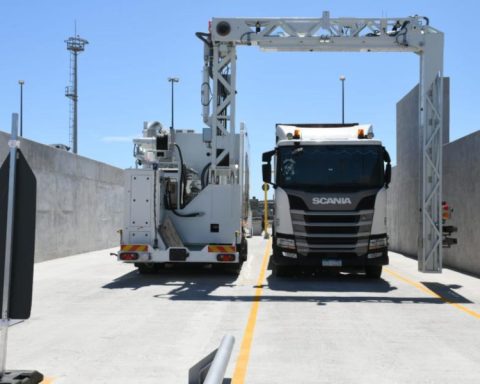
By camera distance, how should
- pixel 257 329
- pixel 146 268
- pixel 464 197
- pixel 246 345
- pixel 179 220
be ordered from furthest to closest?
pixel 464 197
pixel 146 268
pixel 179 220
pixel 257 329
pixel 246 345

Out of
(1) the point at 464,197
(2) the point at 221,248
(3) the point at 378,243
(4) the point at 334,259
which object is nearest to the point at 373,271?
(3) the point at 378,243

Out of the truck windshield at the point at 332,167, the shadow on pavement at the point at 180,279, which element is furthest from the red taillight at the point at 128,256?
the truck windshield at the point at 332,167

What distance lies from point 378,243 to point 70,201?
12625 mm

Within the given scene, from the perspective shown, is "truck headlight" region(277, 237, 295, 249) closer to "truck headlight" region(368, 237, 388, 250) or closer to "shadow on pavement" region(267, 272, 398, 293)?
"shadow on pavement" region(267, 272, 398, 293)

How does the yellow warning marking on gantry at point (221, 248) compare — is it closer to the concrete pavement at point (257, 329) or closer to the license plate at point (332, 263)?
the concrete pavement at point (257, 329)

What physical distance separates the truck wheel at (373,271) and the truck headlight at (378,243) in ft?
3.24

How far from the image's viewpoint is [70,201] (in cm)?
2225

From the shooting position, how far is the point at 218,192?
14.7 meters

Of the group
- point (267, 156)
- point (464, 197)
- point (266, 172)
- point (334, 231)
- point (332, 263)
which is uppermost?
point (267, 156)

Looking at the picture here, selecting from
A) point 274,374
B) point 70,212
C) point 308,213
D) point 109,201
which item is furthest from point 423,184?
point 109,201

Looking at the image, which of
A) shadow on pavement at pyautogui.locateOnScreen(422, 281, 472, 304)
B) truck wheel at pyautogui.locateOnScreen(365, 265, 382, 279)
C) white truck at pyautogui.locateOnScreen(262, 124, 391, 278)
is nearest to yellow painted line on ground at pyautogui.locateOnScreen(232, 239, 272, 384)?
white truck at pyautogui.locateOnScreen(262, 124, 391, 278)

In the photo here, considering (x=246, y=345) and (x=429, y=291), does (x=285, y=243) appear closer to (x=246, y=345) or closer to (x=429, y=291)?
(x=429, y=291)

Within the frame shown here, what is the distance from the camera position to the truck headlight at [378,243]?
13695 mm

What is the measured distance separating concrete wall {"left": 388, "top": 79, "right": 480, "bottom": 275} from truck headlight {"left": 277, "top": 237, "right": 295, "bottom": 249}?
4033 millimetres
